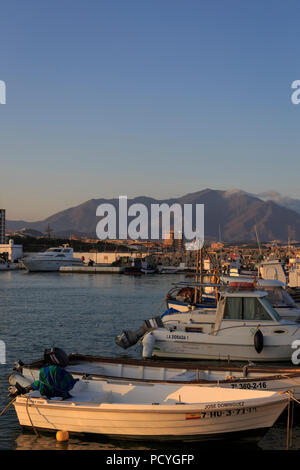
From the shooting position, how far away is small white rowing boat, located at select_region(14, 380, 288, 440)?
39.9 feet

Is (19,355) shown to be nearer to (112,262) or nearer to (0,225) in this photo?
(112,262)

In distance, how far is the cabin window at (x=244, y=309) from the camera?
20734 millimetres

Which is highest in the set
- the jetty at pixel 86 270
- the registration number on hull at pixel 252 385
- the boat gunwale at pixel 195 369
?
the boat gunwale at pixel 195 369

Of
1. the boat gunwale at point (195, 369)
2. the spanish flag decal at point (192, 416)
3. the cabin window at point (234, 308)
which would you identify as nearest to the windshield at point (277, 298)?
the cabin window at point (234, 308)

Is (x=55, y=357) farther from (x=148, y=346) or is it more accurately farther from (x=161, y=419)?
(x=148, y=346)

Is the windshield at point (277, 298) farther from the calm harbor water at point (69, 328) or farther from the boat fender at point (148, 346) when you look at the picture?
the boat fender at point (148, 346)

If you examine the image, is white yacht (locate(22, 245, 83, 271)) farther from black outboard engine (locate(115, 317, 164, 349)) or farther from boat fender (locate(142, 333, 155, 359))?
boat fender (locate(142, 333, 155, 359))

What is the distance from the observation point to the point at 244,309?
20828 mm

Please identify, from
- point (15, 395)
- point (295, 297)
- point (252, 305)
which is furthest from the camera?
point (295, 297)

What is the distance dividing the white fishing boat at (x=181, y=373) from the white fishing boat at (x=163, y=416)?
1218mm
